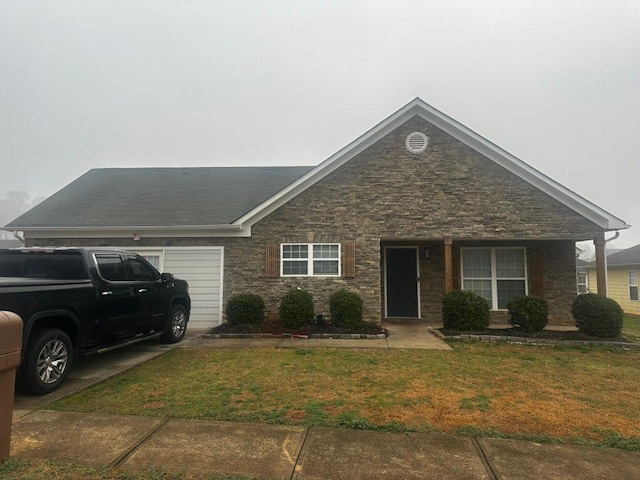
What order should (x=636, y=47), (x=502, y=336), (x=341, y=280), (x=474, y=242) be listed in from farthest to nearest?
(x=636, y=47) < (x=474, y=242) < (x=341, y=280) < (x=502, y=336)

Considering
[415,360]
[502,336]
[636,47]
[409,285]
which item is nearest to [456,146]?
[409,285]

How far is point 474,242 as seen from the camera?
11.9 meters

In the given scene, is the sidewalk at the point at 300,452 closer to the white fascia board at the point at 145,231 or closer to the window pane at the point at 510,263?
the white fascia board at the point at 145,231

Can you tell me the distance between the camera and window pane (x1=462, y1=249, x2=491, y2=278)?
11898 millimetres

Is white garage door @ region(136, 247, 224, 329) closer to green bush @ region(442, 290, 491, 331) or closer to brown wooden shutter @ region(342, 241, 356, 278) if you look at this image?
brown wooden shutter @ region(342, 241, 356, 278)

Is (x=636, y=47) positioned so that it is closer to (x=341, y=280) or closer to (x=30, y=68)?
(x=341, y=280)

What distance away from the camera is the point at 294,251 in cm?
1085

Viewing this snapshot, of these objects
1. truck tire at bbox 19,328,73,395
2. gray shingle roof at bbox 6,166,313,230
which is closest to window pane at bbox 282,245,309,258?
gray shingle roof at bbox 6,166,313,230

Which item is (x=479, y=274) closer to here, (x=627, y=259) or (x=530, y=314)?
(x=530, y=314)

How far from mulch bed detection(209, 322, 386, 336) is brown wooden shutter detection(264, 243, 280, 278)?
145 centimetres

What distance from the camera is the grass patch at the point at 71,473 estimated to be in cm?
284

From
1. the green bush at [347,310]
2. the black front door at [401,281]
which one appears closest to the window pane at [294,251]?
the green bush at [347,310]

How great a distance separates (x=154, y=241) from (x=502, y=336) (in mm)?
9777

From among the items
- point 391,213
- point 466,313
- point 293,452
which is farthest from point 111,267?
point 466,313
